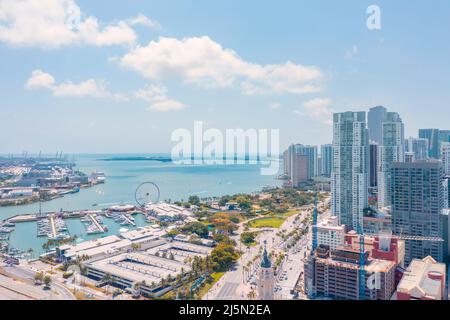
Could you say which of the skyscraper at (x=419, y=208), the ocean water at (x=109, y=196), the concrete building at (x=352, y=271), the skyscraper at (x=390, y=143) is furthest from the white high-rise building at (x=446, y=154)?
the ocean water at (x=109, y=196)

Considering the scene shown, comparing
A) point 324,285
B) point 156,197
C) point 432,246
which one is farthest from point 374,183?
point 156,197

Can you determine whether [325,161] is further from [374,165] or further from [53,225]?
[53,225]

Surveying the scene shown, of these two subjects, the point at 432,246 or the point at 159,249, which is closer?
the point at 432,246

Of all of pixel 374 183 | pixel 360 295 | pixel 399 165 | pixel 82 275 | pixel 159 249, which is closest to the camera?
pixel 360 295

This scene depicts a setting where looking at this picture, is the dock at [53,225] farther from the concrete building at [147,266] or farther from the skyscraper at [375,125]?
the skyscraper at [375,125]

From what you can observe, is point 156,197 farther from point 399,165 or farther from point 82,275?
point 399,165

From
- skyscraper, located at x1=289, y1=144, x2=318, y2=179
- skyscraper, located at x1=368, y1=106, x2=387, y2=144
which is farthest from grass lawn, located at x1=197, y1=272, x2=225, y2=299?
skyscraper, located at x1=289, y1=144, x2=318, y2=179
